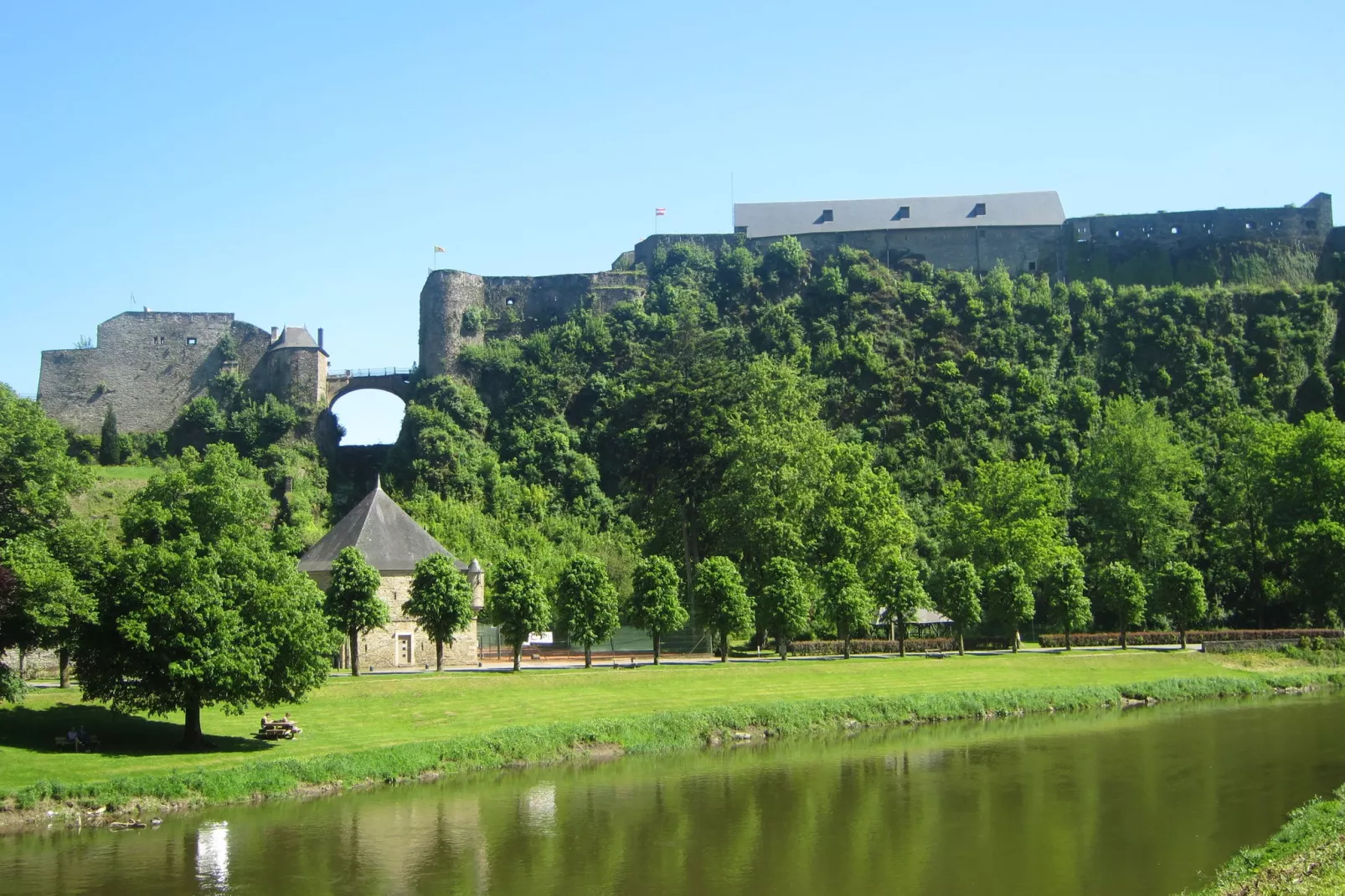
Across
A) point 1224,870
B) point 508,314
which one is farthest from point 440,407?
point 1224,870

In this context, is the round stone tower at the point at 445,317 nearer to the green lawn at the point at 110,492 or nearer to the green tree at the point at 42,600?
the green lawn at the point at 110,492

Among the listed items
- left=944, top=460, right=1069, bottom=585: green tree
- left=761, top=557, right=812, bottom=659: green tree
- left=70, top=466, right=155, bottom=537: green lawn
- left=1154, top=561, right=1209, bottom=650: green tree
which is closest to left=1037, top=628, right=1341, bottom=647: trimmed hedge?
left=1154, top=561, right=1209, bottom=650: green tree

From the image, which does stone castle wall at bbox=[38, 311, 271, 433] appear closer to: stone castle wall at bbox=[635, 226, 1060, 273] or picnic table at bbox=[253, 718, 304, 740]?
stone castle wall at bbox=[635, 226, 1060, 273]

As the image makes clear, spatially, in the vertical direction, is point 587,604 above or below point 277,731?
above

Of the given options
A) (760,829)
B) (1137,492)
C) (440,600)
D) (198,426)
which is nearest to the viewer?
(760,829)

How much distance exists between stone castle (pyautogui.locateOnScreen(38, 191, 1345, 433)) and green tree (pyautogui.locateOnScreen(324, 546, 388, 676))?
108 feet

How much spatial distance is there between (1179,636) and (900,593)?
1391 centimetres

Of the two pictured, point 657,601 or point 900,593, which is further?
point 900,593

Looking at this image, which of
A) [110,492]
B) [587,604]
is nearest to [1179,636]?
[587,604]

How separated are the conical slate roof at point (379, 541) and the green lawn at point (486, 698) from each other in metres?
8.15

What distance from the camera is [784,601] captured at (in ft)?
147

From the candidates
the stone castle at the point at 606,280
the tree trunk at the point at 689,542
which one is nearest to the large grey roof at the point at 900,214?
the stone castle at the point at 606,280

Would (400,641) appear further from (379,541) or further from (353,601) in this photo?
(353,601)

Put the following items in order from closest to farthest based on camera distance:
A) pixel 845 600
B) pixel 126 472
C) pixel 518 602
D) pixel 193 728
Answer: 1. pixel 193 728
2. pixel 518 602
3. pixel 845 600
4. pixel 126 472
